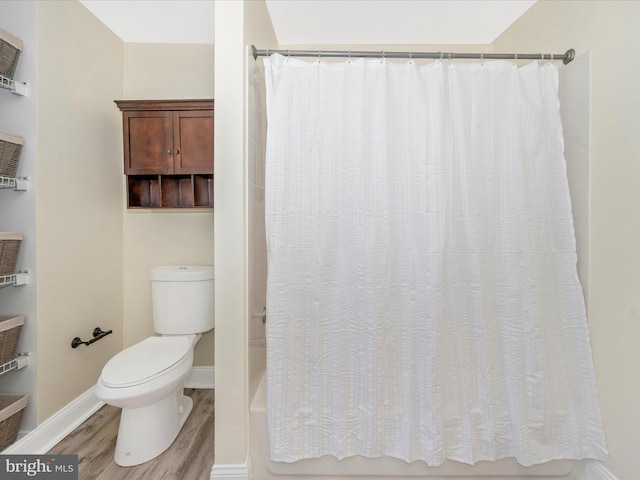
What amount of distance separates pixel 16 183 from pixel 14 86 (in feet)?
1.57

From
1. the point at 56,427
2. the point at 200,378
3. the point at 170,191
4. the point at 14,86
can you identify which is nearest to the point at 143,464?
the point at 56,427

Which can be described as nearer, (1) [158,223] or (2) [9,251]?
(2) [9,251]

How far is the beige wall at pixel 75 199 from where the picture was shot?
174 centimetres

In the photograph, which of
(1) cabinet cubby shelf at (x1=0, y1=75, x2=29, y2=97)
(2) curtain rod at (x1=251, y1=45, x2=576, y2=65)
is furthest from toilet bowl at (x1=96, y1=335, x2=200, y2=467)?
(2) curtain rod at (x1=251, y1=45, x2=576, y2=65)

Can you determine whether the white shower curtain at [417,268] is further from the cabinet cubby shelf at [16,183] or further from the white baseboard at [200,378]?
the cabinet cubby shelf at [16,183]

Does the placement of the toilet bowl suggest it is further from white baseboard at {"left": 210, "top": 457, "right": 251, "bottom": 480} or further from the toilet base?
white baseboard at {"left": 210, "top": 457, "right": 251, "bottom": 480}

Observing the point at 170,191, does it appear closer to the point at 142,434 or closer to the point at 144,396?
the point at 144,396

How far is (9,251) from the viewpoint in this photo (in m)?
1.57

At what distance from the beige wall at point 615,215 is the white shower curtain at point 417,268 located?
0.09m

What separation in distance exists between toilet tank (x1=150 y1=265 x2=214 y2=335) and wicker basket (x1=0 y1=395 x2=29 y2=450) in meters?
0.69

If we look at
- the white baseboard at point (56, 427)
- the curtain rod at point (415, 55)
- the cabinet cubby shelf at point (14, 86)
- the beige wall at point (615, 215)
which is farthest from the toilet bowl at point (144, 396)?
the beige wall at point (615, 215)

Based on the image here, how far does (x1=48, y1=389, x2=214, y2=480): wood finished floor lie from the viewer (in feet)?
5.03

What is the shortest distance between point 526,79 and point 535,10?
74cm

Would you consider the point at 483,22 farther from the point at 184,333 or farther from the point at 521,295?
the point at 184,333
